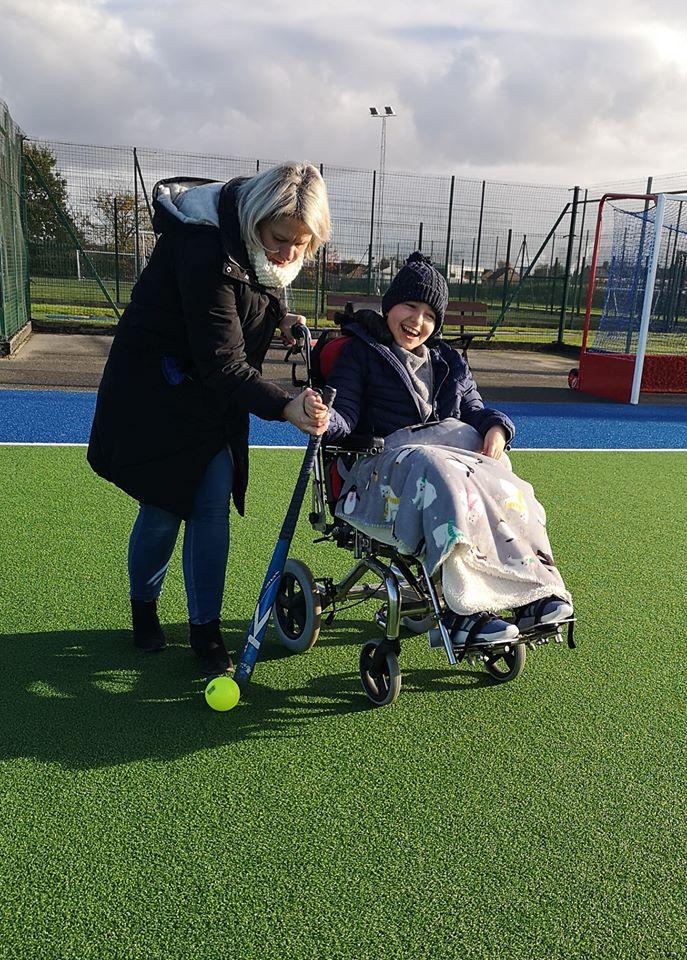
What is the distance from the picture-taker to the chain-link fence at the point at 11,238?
416 inches

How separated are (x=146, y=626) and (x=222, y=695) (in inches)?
22.3

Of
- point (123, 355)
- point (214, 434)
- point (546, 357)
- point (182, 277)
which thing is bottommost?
point (546, 357)

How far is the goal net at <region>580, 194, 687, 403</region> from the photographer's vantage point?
10.5 metres

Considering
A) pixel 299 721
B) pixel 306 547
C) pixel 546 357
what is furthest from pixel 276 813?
pixel 546 357

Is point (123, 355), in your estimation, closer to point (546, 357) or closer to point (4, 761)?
point (4, 761)

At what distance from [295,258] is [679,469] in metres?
4.85

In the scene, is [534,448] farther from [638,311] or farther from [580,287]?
[580,287]

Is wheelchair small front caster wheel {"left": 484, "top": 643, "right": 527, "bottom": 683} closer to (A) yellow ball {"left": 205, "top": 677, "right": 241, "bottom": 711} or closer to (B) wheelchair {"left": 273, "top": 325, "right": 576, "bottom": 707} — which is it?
(B) wheelchair {"left": 273, "top": 325, "right": 576, "bottom": 707}

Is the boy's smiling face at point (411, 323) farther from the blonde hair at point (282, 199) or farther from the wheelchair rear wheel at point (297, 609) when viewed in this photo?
the wheelchair rear wheel at point (297, 609)

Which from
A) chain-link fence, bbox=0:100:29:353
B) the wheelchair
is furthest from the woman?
chain-link fence, bbox=0:100:29:353

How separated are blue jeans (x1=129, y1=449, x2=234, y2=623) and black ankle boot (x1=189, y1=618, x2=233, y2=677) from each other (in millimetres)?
32

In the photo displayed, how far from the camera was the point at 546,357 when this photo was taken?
1605 centimetres

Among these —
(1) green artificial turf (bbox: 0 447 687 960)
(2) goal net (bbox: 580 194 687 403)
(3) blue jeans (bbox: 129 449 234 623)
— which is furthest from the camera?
(2) goal net (bbox: 580 194 687 403)

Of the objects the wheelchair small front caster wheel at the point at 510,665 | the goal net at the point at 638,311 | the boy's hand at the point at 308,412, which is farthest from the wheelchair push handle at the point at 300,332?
the goal net at the point at 638,311
